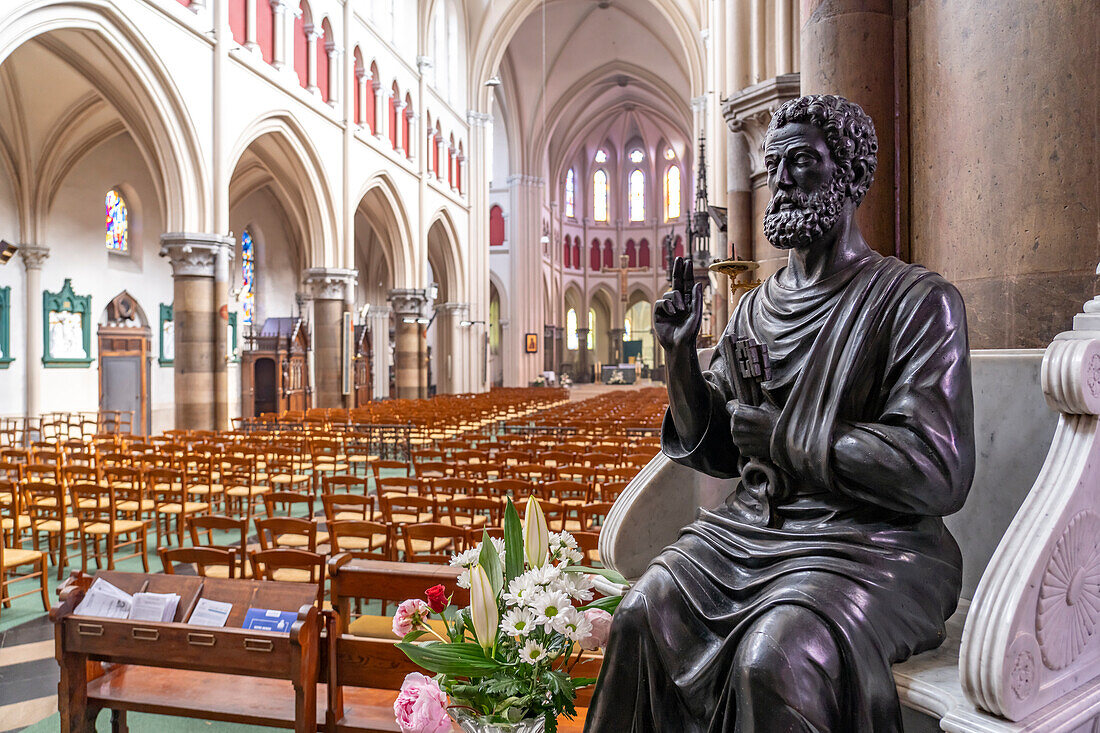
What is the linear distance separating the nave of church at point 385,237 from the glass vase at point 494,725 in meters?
1.05

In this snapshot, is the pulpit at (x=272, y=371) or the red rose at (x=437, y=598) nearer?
the red rose at (x=437, y=598)

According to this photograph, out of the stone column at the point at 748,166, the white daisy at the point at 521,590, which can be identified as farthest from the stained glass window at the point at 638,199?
the white daisy at the point at 521,590

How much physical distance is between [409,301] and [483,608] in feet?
72.8

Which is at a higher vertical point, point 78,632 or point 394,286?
point 394,286

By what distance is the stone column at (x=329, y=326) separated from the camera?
18391 mm

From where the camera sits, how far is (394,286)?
2331cm

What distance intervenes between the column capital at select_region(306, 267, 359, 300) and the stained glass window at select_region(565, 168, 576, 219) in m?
29.2

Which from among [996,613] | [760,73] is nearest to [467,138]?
[760,73]

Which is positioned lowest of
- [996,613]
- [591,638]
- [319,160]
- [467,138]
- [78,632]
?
[78,632]

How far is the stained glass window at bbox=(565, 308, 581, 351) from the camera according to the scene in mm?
46656

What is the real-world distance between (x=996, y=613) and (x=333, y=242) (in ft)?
60.4

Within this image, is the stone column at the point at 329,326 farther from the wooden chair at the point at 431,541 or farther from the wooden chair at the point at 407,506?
the wooden chair at the point at 431,541

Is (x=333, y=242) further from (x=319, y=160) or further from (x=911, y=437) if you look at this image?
(x=911, y=437)

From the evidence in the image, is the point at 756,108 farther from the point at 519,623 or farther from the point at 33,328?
the point at 33,328
